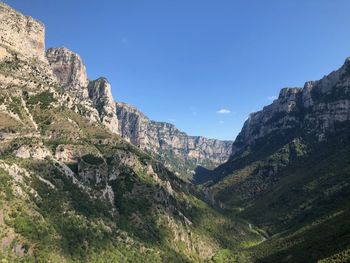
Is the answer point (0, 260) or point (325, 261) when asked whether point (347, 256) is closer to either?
point (325, 261)

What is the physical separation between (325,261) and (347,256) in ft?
32.7

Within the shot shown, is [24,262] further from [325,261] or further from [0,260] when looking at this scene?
[325,261]

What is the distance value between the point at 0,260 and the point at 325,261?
131547 millimetres

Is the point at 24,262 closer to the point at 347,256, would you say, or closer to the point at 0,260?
the point at 0,260

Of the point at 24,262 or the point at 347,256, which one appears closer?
the point at 347,256

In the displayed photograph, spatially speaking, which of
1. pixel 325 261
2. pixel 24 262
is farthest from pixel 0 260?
pixel 325 261

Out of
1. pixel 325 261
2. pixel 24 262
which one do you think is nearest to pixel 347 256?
pixel 325 261

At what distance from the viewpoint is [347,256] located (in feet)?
590

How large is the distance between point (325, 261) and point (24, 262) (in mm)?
124651

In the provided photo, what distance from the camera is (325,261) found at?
186500 millimetres

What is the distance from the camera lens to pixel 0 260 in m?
191

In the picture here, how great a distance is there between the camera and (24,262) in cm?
19838

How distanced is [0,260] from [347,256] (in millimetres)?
138296
